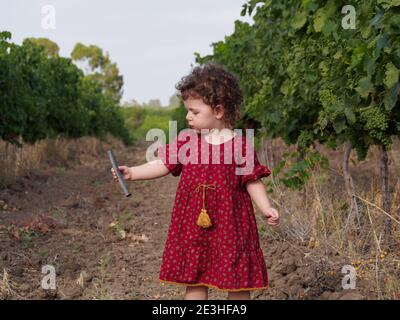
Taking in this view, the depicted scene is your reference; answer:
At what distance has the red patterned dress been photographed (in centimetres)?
323

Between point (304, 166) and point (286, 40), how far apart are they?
1635 millimetres

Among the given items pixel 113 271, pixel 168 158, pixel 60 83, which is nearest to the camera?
pixel 168 158

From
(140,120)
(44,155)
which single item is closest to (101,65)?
(140,120)

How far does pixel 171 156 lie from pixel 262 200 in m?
0.53

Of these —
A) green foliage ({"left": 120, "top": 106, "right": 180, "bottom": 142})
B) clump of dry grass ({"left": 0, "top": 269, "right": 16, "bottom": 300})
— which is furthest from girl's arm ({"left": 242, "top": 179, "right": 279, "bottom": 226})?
green foliage ({"left": 120, "top": 106, "right": 180, "bottom": 142})

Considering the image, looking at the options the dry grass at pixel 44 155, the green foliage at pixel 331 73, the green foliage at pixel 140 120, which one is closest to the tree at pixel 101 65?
the green foliage at pixel 140 120

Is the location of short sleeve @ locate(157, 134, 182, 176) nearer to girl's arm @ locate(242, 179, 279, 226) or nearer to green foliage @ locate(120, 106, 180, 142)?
girl's arm @ locate(242, 179, 279, 226)

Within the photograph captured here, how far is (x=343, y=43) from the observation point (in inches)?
181

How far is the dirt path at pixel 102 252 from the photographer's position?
4464mm

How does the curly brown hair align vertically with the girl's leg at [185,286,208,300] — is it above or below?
above

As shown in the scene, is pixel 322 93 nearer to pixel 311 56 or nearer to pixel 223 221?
pixel 311 56
